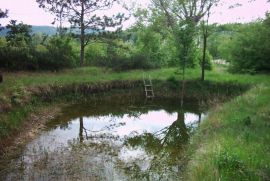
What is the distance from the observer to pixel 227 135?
392 inches

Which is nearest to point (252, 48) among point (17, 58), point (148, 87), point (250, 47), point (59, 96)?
point (250, 47)

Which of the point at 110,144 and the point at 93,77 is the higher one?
the point at 93,77

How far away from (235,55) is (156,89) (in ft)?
28.6

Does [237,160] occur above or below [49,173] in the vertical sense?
above

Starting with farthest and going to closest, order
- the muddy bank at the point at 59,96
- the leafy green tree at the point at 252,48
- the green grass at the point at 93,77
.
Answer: the leafy green tree at the point at 252,48 < the green grass at the point at 93,77 < the muddy bank at the point at 59,96

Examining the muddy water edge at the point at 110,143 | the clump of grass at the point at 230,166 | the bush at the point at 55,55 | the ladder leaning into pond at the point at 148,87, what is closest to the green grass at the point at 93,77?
the ladder leaning into pond at the point at 148,87

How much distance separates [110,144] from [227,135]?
5131 mm

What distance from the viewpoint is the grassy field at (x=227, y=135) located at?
7168mm

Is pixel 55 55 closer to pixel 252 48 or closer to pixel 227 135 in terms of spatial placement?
pixel 252 48

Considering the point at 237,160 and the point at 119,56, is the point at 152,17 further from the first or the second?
the point at 237,160

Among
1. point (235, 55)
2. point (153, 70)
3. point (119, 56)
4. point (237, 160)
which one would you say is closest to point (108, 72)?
point (119, 56)

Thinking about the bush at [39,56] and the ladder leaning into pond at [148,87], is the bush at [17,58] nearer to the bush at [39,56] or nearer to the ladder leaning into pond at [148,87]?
the bush at [39,56]

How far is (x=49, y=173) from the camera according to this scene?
9609 millimetres

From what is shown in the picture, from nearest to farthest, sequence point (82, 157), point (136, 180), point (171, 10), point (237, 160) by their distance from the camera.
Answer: point (237, 160) → point (136, 180) → point (82, 157) → point (171, 10)
